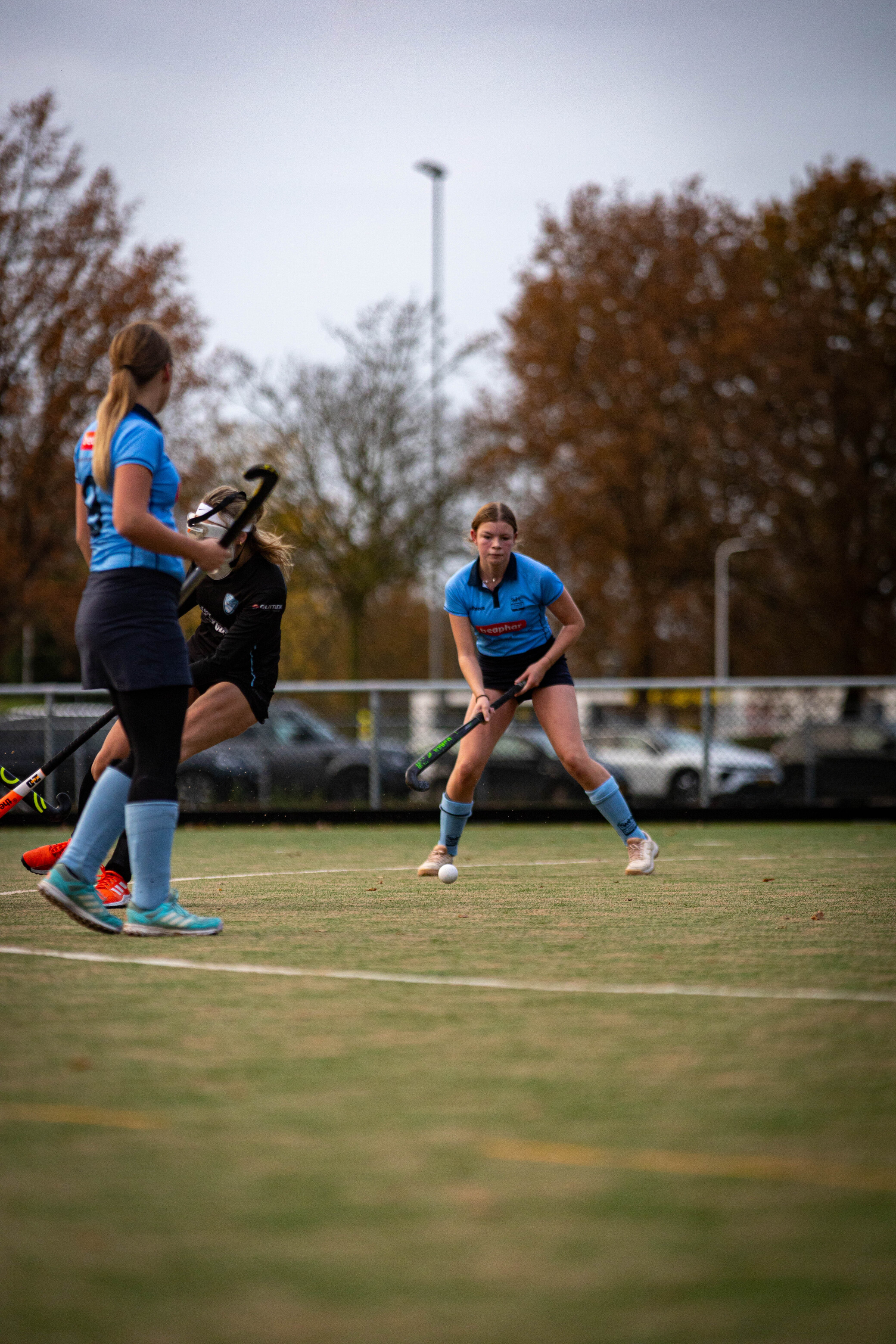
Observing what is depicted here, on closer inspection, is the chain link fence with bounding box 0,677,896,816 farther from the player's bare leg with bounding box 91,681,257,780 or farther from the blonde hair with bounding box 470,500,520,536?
the player's bare leg with bounding box 91,681,257,780

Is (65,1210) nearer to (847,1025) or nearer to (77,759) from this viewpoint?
(847,1025)

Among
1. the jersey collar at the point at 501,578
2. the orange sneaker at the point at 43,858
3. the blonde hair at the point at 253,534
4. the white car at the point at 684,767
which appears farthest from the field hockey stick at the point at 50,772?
the white car at the point at 684,767

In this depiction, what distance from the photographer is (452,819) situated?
8008 mm

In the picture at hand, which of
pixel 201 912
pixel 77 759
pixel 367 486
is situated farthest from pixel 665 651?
pixel 201 912

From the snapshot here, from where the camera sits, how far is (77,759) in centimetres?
1442

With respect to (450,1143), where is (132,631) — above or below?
above

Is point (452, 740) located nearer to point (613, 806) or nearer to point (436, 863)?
point (436, 863)

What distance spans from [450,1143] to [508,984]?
5.62 feet

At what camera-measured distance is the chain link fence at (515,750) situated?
15055 millimetres

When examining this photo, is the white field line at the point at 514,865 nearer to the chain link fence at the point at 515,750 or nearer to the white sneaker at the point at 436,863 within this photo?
the white sneaker at the point at 436,863

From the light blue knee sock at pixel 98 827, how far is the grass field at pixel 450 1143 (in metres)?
0.28

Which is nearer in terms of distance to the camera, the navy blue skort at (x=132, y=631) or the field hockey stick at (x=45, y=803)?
the navy blue skort at (x=132, y=631)

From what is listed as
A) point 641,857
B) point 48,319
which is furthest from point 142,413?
point 48,319

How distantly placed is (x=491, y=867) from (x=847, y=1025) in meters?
5.20
